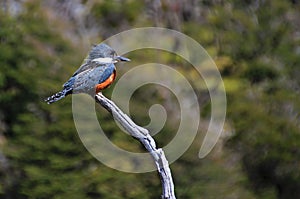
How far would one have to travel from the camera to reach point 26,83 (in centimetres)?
1209

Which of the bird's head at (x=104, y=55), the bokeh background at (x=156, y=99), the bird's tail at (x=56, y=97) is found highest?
the bird's head at (x=104, y=55)

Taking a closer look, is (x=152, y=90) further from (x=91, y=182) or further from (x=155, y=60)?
(x=91, y=182)

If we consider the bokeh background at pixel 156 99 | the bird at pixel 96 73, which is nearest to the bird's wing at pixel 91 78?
the bird at pixel 96 73

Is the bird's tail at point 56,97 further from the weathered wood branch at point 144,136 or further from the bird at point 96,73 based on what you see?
the weathered wood branch at point 144,136

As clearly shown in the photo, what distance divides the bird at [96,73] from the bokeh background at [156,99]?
6279mm

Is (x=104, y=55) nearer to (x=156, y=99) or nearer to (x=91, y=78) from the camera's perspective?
(x=91, y=78)

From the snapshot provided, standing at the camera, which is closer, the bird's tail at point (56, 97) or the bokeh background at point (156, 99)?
the bird's tail at point (56, 97)

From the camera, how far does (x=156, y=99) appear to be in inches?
471

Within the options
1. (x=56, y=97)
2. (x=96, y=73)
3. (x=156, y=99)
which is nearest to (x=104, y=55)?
(x=96, y=73)

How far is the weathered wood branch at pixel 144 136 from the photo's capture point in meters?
4.32

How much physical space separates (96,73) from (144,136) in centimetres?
40

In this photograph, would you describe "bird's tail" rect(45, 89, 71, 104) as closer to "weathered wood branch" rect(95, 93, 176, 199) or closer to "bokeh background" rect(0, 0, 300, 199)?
"weathered wood branch" rect(95, 93, 176, 199)

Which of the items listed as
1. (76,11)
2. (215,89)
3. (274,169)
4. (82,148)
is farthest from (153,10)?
(82,148)

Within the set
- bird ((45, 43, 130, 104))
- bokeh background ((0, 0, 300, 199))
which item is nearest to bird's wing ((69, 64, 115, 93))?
bird ((45, 43, 130, 104))
